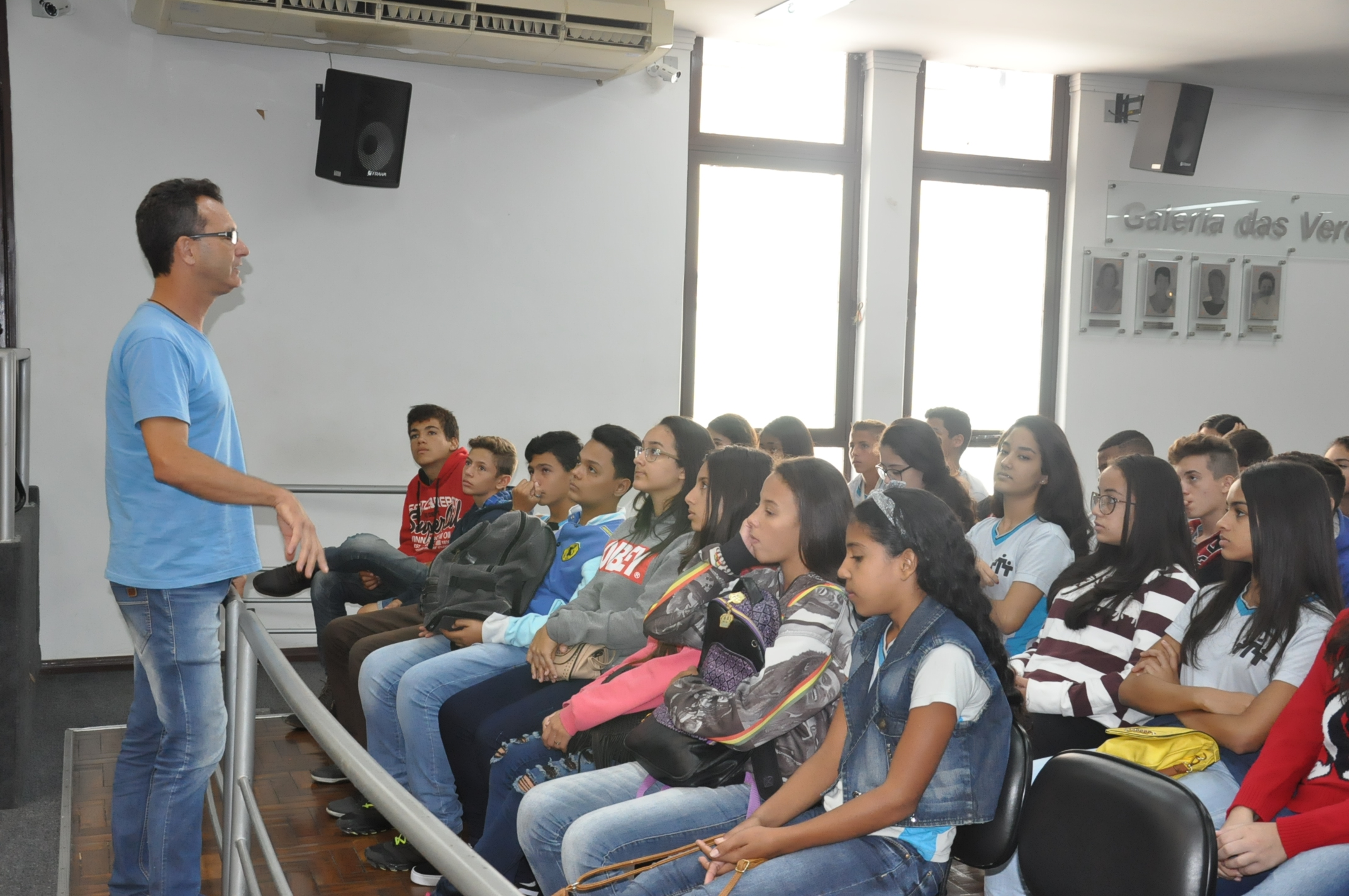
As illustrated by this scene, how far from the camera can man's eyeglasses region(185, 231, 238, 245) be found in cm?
224

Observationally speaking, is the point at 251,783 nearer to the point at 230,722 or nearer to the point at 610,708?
the point at 230,722

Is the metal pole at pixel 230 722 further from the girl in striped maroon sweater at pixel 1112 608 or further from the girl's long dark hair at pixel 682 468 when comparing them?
the girl in striped maroon sweater at pixel 1112 608

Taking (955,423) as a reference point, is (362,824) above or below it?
below

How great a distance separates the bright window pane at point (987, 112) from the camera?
6258 mm

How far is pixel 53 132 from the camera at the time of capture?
4809 millimetres

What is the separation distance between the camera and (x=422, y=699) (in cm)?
285

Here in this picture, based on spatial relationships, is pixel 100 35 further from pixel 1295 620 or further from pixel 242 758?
pixel 1295 620

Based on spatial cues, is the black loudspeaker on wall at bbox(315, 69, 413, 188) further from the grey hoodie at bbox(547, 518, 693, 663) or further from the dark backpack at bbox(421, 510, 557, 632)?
the grey hoodie at bbox(547, 518, 693, 663)

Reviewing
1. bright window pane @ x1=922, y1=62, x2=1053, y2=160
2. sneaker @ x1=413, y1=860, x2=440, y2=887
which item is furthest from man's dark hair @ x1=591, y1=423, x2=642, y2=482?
bright window pane @ x1=922, y1=62, x2=1053, y2=160

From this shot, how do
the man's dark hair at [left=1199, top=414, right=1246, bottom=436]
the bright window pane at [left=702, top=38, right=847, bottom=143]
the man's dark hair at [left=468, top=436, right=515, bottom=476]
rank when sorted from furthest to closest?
the bright window pane at [left=702, top=38, right=847, bottom=143], the man's dark hair at [left=1199, top=414, right=1246, bottom=436], the man's dark hair at [left=468, top=436, right=515, bottom=476]

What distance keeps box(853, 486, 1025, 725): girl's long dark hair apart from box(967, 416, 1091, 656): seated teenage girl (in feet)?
3.37

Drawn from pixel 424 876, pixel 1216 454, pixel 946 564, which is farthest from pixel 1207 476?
pixel 424 876

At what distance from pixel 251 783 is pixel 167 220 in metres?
1.21

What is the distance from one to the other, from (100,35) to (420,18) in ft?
4.80
